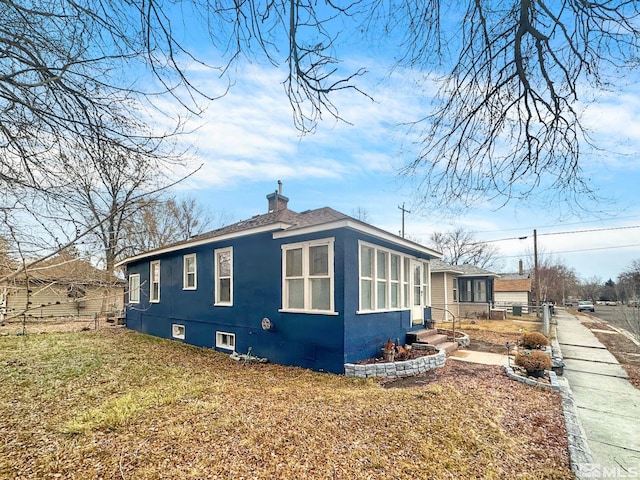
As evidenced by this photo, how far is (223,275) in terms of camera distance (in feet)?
30.4

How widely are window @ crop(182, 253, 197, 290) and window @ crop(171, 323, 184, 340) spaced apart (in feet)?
4.68

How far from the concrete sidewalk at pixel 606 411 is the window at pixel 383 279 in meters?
3.86

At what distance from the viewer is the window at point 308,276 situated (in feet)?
22.8

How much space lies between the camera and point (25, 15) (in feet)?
8.59

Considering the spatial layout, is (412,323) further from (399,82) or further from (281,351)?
(399,82)

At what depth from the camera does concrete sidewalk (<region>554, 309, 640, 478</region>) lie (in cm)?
358

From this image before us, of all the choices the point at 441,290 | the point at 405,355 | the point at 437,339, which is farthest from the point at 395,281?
the point at 441,290

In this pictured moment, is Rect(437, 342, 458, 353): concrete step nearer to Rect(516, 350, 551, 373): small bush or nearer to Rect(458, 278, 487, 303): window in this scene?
Rect(516, 350, 551, 373): small bush

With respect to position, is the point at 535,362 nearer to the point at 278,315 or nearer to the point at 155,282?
the point at 278,315

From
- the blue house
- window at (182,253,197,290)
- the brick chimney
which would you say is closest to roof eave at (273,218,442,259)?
the blue house

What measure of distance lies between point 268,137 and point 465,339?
884 cm

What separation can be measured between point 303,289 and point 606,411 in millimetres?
5485

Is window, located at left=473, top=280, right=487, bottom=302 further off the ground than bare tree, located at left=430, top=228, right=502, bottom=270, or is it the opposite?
bare tree, located at left=430, top=228, right=502, bottom=270

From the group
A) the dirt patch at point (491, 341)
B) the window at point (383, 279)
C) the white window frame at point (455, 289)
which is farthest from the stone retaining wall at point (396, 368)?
the white window frame at point (455, 289)
